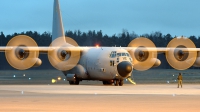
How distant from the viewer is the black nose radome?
1362 inches

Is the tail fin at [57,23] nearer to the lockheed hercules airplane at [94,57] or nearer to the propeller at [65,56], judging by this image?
the lockheed hercules airplane at [94,57]

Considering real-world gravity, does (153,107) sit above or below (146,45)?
below

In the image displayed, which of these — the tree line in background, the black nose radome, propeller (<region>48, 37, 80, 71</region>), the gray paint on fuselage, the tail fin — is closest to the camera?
A: the black nose radome

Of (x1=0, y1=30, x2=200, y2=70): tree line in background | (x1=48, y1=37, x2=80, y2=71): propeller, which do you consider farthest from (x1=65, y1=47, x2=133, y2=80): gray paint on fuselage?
(x1=0, y1=30, x2=200, y2=70): tree line in background

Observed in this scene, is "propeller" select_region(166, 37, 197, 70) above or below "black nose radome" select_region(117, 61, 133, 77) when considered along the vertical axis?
above

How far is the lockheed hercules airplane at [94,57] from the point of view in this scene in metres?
35.9

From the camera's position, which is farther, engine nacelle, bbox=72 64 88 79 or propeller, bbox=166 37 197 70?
propeller, bbox=166 37 197 70

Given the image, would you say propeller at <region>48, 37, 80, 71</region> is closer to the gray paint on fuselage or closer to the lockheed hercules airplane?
the lockheed hercules airplane

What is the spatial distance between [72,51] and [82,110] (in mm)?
22616

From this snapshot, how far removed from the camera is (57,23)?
→ 44656 millimetres

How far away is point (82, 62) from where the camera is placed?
3912cm

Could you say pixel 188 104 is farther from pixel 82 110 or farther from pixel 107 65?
pixel 107 65

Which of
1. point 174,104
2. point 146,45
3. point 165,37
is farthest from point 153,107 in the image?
point 165,37

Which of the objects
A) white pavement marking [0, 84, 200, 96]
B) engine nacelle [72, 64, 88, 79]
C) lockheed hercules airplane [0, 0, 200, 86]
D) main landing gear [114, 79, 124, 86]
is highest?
lockheed hercules airplane [0, 0, 200, 86]
